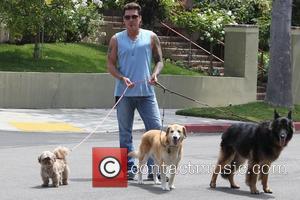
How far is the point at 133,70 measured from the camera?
390 inches

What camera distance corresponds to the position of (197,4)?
30.6m

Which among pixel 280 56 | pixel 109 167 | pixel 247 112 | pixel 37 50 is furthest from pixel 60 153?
pixel 37 50

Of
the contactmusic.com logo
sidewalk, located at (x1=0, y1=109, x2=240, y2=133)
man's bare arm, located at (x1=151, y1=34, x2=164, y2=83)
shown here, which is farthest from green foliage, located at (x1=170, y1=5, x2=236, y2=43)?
the contactmusic.com logo

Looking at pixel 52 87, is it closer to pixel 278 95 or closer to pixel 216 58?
pixel 278 95

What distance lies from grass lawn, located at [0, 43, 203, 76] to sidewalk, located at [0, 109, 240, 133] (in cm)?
185

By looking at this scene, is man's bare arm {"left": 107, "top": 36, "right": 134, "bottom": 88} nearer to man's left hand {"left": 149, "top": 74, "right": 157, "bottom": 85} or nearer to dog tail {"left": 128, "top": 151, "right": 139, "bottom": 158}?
man's left hand {"left": 149, "top": 74, "right": 157, "bottom": 85}

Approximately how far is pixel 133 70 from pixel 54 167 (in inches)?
63.3

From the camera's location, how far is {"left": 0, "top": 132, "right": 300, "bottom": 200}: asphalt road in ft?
30.1

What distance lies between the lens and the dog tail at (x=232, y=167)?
9.80 metres

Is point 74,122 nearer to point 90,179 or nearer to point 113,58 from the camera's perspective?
point 90,179

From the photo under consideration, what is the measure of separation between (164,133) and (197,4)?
2155 cm

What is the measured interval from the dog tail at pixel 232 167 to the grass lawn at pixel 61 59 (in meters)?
12.5

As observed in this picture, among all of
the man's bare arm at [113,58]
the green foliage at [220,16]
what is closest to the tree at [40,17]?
the green foliage at [220,16]

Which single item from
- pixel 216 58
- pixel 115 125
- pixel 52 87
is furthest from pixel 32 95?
pixel 216 58
